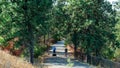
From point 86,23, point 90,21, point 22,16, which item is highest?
point 22,16

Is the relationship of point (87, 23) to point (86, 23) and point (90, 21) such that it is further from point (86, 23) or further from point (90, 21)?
point (90, 21)

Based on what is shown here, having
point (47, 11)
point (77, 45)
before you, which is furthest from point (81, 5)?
point (47, 11)

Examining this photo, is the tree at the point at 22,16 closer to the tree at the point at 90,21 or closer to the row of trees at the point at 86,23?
the row of trees at the point at 86,23

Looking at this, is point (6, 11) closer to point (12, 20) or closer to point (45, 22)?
point (12, 20)

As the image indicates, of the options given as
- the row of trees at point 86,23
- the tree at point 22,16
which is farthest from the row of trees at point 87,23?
the tree at point 22,16

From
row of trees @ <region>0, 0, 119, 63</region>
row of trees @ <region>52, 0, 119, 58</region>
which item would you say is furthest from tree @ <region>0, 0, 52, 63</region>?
row of trees @ <region>52, 0, 119, 58</region>

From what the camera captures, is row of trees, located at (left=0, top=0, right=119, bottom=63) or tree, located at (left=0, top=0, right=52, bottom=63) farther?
row of trees, located at (left=0, top=0, right=119, bottom=63)

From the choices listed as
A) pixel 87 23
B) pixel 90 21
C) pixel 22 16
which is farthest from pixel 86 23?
pixel 22 16

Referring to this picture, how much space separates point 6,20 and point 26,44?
10.1 feet

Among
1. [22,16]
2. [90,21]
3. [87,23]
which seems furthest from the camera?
[87,23]

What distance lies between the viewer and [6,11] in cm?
3102

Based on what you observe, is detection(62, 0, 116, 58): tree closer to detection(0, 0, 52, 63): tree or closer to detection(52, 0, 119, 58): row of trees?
detection(52, 0, 119, 58): row of trees

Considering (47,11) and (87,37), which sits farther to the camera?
(87,37)

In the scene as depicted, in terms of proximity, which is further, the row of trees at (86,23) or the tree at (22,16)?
the row of trees at (86,23)
